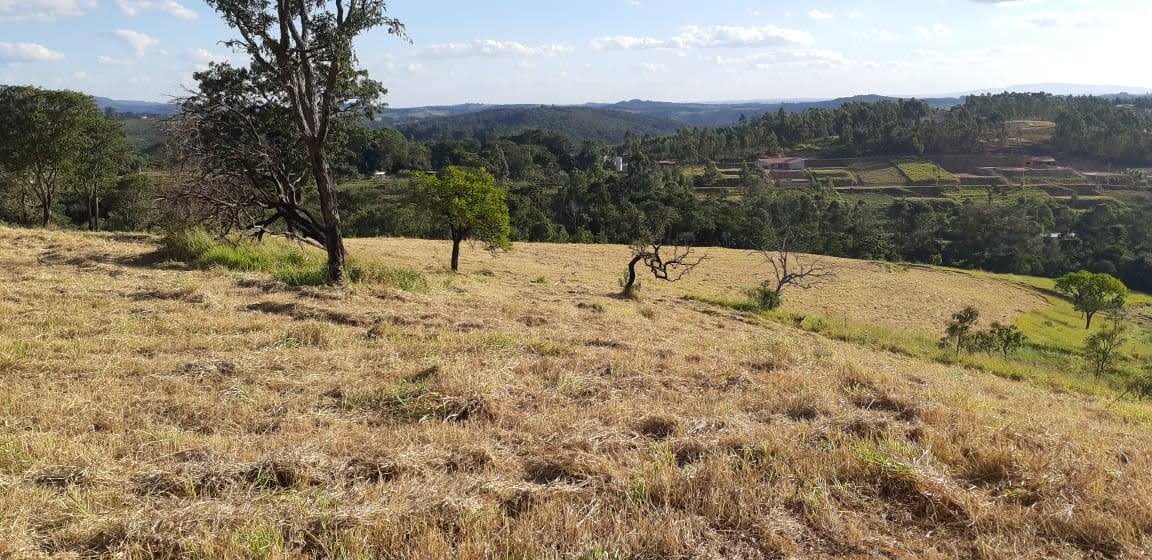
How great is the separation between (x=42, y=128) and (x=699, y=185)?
88629 mm

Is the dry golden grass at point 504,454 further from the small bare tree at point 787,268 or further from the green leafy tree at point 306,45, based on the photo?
the small bare tree at point 787,268

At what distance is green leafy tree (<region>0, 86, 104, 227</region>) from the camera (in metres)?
30.0

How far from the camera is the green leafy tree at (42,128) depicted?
2997 cm

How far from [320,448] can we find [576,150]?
14991 centimetres

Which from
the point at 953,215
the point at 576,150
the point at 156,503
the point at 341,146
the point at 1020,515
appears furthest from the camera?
the point at 576,150

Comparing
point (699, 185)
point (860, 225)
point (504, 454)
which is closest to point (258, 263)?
point (504, 454)

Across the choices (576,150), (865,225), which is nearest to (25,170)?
(865,225)

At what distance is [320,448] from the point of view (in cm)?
451

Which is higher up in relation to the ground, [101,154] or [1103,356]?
[101,154]

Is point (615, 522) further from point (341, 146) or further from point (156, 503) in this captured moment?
point (341, 146)

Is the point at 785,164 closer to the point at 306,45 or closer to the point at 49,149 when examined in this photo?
the point at 49,149

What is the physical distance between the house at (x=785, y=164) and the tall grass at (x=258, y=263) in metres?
111

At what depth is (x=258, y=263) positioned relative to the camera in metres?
14.7

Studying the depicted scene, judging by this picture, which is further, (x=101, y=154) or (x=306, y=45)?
(x=101, y=154)
